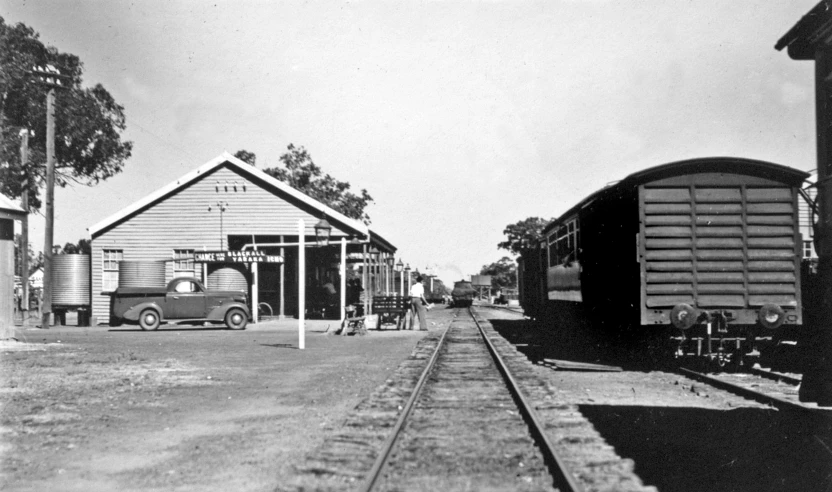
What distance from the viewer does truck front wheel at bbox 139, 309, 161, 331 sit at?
24.1 m

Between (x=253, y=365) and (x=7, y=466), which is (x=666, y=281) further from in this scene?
(x=7, y=466)

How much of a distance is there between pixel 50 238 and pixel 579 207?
658 inches

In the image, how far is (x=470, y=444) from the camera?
23.2 ft

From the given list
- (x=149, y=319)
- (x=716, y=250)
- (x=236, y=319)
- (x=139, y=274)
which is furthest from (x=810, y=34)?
(x=139, y=274)

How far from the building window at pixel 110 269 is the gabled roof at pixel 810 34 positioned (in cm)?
2738

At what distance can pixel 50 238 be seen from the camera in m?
24.8

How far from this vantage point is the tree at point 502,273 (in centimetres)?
11638

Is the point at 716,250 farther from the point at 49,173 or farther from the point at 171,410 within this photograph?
the point at 49,173

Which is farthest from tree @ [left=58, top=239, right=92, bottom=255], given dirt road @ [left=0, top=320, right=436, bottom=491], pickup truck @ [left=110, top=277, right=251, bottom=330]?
dirt road @ [left=0, top=320, right=436, bottom=491]

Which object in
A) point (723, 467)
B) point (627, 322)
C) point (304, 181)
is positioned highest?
point (304, 181)

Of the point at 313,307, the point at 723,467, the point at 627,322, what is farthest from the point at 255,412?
the point at 313,307

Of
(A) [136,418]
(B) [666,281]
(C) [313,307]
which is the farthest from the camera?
(C) [313,307]

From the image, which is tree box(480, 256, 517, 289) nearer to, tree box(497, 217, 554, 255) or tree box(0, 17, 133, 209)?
tree box(497, 217, 554, 255)

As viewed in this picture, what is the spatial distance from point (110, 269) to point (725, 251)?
24.4 meters
